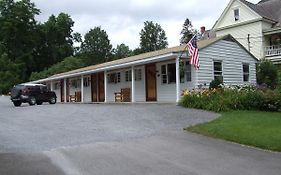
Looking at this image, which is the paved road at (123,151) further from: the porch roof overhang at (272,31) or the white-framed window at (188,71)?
the porch roof overhang at (272,31)

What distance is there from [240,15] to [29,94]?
73.2 ft

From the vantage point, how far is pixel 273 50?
128ft

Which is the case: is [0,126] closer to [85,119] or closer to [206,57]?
[85,119]

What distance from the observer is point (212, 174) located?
314 inches

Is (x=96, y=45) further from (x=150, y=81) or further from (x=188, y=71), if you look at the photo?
(x=188, y=71)

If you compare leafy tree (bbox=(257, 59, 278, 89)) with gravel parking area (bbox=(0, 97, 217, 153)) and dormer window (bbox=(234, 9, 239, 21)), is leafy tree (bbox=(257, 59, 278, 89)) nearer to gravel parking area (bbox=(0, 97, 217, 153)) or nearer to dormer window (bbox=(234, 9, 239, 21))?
gravel parking area (bbox=(0, 97, 217, 153))

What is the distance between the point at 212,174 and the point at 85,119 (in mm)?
10160

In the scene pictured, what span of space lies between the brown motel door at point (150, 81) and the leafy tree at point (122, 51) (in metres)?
66.5

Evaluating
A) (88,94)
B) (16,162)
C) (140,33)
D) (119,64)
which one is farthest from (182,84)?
(140,33)

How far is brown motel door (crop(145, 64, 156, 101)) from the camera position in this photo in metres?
27.6

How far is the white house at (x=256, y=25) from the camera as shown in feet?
130

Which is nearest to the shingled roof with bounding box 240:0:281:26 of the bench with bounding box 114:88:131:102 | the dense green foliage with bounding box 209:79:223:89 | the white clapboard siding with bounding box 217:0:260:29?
the white clapboard siding with bounding box 217:0:260:29

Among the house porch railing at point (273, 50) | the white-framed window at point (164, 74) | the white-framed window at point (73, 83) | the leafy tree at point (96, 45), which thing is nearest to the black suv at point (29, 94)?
the white-framed window at point (73, 83)

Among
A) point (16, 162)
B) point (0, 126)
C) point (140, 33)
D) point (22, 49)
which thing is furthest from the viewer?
point (140, 33)
